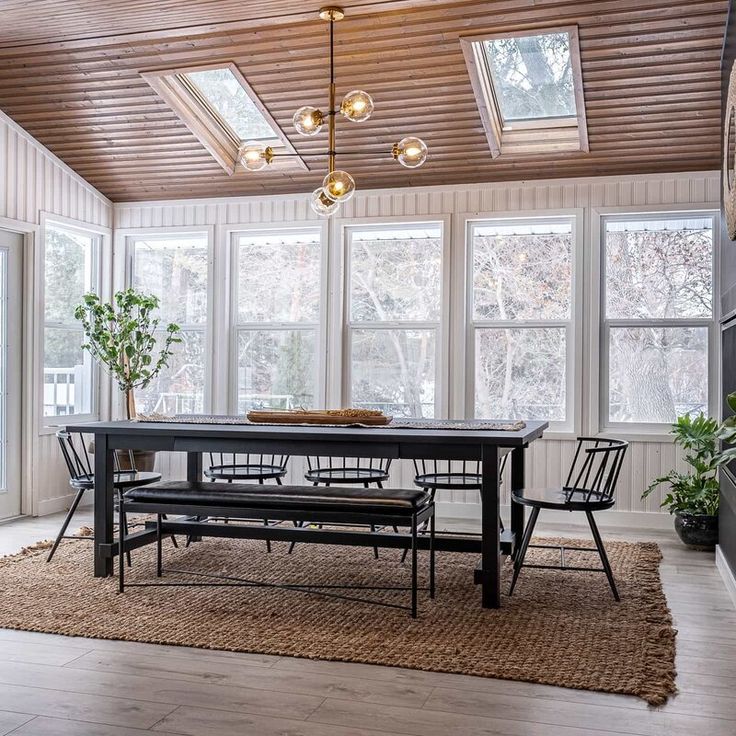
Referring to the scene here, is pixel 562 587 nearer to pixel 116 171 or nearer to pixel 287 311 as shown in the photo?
pixel 287 311

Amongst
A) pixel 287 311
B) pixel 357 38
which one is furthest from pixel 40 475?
pixel 357 38

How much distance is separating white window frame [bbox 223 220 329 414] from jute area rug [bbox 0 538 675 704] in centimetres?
206

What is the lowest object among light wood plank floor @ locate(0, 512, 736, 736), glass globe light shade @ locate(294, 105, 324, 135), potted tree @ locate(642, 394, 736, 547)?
light wood plank floor @ locate(0, 512, 736, 736)

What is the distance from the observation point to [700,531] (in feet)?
17.2

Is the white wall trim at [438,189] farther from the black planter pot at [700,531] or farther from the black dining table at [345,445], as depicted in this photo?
the black planter pot at [700,531]

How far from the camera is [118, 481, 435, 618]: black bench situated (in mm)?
3758

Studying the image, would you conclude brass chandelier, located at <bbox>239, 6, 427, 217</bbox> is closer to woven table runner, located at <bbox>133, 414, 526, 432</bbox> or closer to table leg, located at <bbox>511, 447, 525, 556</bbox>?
woven table runner, located at <bbox>133, 414, 526, 432</bbox>

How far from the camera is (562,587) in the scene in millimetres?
4270

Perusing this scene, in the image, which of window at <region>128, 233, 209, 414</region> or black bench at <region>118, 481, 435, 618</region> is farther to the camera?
window at <region>128, 233, 209, 414</region>

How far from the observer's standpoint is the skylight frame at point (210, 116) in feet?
18.2

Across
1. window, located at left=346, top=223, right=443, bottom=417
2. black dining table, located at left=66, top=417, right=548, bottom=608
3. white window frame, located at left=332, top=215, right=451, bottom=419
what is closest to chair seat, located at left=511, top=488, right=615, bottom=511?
black dining table, located at left=66, top=417, right=548, bottom=608

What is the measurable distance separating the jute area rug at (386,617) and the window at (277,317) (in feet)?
6.77

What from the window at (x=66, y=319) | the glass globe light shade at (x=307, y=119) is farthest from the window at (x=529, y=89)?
the window at (x=66, y=319)

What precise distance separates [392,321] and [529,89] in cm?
196
